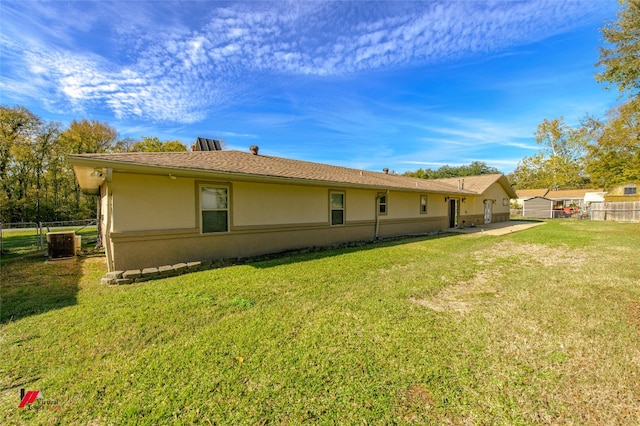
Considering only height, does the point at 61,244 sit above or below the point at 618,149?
below

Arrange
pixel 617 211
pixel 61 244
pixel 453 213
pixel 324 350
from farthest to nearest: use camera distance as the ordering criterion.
Result: 1. pixel 617 211
2. pixel 453 213
3. pixel 61 244
4. pixel 324 350

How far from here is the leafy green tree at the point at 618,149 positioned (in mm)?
18859

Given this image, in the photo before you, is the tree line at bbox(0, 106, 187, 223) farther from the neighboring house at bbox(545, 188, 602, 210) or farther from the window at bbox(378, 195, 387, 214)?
the neighboring house at bbox(545, 188, 602, 210)

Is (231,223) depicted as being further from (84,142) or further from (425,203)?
(84,142)

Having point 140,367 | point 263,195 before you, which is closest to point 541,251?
point 263,195

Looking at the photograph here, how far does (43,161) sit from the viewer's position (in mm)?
28438

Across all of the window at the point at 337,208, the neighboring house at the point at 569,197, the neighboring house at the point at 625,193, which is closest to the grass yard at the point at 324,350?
the window at the point at 337,208

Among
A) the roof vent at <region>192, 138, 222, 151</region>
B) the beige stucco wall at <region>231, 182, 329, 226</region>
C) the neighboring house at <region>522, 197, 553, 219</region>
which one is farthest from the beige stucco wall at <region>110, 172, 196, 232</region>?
the neighboring house at <region>522, 197, 553, 219</region>

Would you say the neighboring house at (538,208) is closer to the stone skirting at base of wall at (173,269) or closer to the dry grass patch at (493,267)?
the dry grass patch at (493,267)

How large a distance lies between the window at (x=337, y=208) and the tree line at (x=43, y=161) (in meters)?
27.7

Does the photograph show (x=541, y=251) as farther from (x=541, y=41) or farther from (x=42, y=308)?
(x=42, y=308)

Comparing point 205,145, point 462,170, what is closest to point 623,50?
point 205,145

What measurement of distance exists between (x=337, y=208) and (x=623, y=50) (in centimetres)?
1384

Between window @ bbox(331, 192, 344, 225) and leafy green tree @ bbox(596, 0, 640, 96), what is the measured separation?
1293cm
